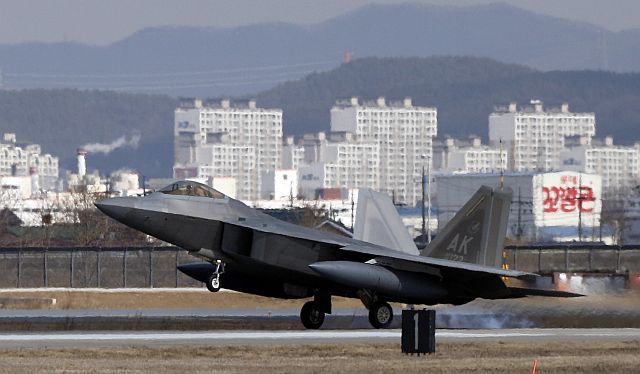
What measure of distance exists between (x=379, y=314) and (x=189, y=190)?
4961 mm

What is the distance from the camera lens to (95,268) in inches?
2714

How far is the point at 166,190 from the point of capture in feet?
109

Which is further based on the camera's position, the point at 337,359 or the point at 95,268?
the point at 95,268

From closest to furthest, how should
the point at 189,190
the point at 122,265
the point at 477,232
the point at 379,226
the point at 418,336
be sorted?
1. the point at 418,336
2. the point at 189,190
3. the point at 477,232
4. the point at 379,226
5. the point at 122,265

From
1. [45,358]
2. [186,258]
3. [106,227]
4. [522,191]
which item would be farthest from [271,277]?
[522,191]

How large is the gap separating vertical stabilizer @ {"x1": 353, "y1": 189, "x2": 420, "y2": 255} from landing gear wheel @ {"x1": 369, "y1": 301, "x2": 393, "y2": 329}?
3518 mm

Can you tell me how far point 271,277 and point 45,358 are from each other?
27.5 ft

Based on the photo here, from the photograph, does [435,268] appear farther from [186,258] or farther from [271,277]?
[186,258]

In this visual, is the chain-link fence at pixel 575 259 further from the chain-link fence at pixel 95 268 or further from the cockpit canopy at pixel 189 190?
the cockpit canopy at pixel 189 190

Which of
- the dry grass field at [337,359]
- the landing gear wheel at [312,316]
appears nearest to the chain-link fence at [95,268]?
the landing gear wheel at [312,316]

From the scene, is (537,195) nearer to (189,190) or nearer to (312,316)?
(312,316)

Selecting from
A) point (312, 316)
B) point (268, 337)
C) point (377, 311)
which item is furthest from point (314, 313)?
point (268, 337)

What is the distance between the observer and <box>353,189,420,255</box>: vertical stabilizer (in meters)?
38.0

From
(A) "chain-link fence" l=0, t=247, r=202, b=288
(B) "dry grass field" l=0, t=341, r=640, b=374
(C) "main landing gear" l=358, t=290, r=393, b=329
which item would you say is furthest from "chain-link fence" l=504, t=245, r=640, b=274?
(B) "dry grass field" l=0, t=341, r=640, b=374
